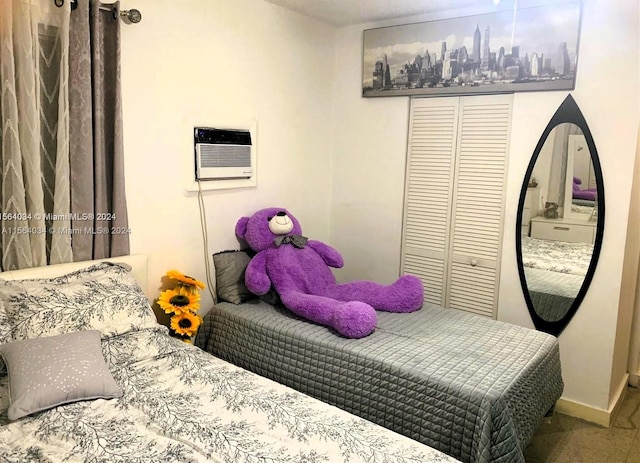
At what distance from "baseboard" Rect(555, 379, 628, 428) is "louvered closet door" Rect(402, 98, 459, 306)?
0.95m

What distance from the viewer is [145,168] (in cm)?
264

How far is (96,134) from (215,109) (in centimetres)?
79

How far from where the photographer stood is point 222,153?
3002 mm

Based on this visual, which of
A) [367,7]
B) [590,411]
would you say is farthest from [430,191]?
[590,411]

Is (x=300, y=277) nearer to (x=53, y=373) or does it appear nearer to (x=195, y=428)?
(x=195, y=428)

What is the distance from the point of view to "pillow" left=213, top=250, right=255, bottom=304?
3023 millimetres

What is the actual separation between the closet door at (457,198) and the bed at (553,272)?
0.66 ft

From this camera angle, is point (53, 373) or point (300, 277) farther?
point (300, 277)

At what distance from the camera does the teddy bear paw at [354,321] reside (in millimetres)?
2477

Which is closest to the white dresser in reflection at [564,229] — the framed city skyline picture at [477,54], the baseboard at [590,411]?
the framed city skyline picture at [477,54]

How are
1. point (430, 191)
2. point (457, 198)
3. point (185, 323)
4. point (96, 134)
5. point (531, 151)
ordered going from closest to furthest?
point (96, 134) → point (185, 323) → point (531, 151) → point (457, 198) → point (430, 191)

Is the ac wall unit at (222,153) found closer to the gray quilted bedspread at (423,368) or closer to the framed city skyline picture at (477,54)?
the gray quilted bedspread at (423,368)

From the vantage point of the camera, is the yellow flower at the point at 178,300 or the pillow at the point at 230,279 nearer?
the yellow flower at the point at 178,300

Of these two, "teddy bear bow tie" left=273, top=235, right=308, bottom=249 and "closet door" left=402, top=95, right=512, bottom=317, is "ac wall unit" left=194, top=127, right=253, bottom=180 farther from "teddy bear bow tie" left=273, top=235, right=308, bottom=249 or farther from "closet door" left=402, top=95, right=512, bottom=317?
"closet door" left=402, top=95, right=512, bottom=317
